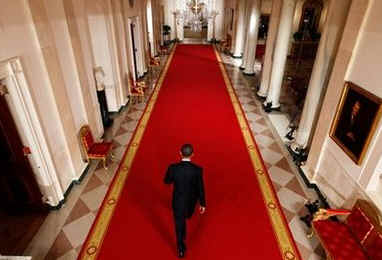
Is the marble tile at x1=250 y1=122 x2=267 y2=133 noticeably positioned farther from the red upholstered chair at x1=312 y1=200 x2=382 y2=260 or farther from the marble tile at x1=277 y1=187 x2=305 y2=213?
the red upholstered chair at x1=312 y1=200 x2=382 y2=260

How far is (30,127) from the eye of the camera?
3.43 metres

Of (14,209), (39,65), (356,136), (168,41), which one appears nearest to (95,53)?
(39,65)

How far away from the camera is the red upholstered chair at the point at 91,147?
4.74m

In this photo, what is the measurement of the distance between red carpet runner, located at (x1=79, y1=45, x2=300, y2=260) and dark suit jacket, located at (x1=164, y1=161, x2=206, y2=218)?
0.84m

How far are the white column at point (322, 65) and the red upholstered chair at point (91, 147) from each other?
3.98 metres

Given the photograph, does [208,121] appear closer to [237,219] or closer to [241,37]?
[237,219]

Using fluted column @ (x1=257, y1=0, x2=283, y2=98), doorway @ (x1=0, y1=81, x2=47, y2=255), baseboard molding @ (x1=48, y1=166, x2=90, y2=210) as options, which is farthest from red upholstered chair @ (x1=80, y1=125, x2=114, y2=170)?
fluted column @ (x1=257, y1=0, x2=283, y2=98)

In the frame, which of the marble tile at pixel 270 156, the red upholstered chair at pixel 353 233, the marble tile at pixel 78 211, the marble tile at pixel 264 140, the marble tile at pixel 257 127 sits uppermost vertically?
the red upholstered chair at pixel 353 233

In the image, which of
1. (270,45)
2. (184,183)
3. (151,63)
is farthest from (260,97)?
(184,183)

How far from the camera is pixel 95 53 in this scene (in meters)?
6.46

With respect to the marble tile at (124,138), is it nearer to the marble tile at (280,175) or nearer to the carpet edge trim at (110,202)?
the carpet edge trim at (110,202)

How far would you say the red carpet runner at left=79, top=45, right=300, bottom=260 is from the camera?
3.43 m

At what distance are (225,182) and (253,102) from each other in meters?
4.33

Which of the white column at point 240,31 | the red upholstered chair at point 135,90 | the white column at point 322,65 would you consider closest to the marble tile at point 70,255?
the white column at point 322,65
